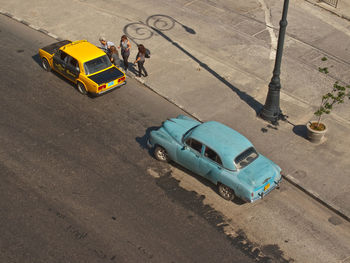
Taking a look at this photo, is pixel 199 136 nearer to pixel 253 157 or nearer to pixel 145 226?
pixel 253 157

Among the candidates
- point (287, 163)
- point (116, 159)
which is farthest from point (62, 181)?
point (287, 163)

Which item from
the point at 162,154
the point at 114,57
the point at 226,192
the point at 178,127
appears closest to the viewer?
the point at 226,192

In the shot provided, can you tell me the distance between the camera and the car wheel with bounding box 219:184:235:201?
12.7 meters

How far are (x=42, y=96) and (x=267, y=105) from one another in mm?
9116

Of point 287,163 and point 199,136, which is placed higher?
point 199,136

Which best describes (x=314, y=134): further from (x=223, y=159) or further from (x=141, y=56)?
(x=141, y=56)

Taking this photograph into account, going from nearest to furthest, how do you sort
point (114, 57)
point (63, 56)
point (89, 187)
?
1. point (89, 187)
2. point (63, 56)
3. point (114, 57)

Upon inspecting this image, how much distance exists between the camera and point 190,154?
13.1 meters

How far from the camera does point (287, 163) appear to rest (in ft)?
47.2

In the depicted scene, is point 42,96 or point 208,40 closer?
point 42,96

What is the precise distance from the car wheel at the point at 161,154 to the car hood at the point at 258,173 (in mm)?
2809

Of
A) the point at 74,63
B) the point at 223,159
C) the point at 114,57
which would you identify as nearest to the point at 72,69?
the point at 74,63

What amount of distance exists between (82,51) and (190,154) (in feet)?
23.7

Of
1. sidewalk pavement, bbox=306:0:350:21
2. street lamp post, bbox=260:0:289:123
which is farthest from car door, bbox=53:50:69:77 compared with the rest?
sidewalk pavement, bbox=306:0:350:21
